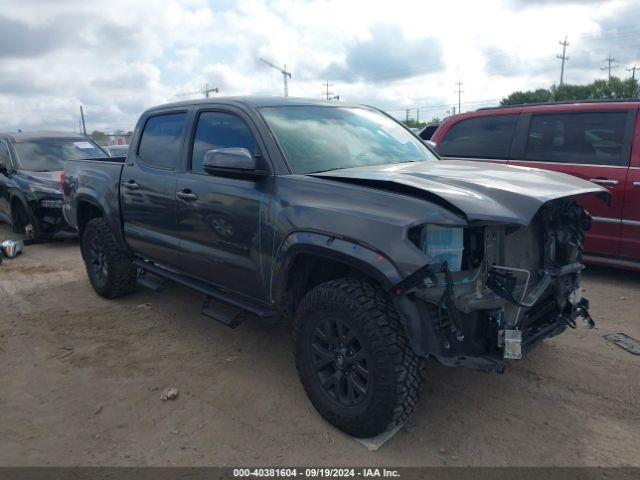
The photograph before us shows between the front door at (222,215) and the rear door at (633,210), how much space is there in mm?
3866

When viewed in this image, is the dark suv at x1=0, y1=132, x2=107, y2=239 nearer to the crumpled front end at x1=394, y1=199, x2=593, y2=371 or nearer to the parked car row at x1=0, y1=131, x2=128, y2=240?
the parked car row at x1=0, y1=131, x2=128, y2=240

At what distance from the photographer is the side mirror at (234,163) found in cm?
312

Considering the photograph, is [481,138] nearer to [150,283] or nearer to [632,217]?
[632,217]

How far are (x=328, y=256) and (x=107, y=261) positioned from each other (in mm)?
3212

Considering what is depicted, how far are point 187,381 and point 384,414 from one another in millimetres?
1603

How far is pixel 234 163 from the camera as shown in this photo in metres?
3.12

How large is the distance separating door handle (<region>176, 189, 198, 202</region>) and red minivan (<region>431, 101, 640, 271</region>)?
285 cm

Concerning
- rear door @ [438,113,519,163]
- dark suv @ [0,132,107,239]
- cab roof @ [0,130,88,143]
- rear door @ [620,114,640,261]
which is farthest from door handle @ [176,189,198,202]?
cab roof @ [0,130,88,143]

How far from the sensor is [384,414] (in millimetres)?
2670

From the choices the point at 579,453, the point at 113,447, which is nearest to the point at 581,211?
the point at 579,453

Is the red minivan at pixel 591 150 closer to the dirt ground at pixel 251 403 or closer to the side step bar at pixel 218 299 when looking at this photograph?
the dirt ground at pixel 251 403

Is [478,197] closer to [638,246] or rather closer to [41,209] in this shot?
[638,246]

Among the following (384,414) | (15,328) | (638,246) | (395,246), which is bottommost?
(15,328)

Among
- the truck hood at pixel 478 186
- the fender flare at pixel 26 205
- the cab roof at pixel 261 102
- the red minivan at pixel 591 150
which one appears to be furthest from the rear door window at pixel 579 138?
the fender flare at pixel 26 205
